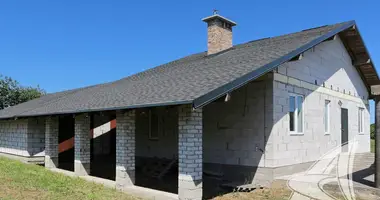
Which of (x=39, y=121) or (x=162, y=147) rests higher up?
(x=39, y=121)

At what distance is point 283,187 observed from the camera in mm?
9008

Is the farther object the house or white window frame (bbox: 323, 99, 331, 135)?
white window frame (bbox: 323, 99, 331, 135)

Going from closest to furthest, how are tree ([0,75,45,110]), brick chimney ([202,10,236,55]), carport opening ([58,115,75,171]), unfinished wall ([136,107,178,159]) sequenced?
unfinished wall ([136,107,178,159]) < brick chimney ([202,10,236,55]) < carport opening ([58,115,75,171]) < tree ([0,75,45,110])

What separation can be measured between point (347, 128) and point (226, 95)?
8871 millimetres

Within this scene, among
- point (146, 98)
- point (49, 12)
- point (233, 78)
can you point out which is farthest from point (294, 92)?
point (49, 12)

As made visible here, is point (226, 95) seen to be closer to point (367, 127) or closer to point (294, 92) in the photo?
point (294, 92)

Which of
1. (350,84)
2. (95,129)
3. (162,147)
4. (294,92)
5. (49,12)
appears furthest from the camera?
(95,129)

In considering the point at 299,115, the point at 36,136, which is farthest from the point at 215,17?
the point at 36,136

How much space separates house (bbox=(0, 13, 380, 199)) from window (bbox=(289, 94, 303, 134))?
0.03m

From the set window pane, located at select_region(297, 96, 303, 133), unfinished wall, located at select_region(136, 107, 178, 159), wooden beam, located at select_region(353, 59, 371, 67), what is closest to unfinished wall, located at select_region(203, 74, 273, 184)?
window pane, located at select_region(297, 96, 303, 133)

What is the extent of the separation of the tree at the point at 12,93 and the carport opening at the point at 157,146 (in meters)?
29.9

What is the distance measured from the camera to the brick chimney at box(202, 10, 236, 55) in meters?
15.0

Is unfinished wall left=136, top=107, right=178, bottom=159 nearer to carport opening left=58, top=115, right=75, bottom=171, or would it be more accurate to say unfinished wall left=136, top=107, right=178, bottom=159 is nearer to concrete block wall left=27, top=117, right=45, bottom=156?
concrete block wall left=27, top=117, right=45, bottom=156

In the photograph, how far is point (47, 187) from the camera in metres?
9.20
